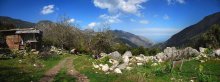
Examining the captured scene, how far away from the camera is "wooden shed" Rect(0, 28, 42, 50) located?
63656mm

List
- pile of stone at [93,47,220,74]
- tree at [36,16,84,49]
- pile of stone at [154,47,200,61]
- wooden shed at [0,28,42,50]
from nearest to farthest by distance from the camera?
pile of stone at [93,47,220,74] < pile of stone at [154,47,200,61] < wooden shed at [0,28,42,50] < tree at [36,16,84,49]

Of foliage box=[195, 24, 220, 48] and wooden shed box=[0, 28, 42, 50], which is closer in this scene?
wooden shed box=[0, 28, 42, 50]

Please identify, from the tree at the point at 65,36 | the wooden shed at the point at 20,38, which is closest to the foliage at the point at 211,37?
the tree at the point at 65,36

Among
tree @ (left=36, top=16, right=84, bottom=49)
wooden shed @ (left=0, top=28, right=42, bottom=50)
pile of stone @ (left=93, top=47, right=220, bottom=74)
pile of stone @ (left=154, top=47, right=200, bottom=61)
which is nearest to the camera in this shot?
pile of stone @ (left=93, top=47, right=220, bottom=74)

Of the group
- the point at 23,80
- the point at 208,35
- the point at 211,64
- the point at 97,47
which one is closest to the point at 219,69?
the point at 211,64

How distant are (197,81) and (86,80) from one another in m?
9.30

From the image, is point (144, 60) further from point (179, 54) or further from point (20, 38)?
point (20, 38)

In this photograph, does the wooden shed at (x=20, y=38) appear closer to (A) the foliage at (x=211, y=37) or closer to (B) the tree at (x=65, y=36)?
(B) the tree at (x=65, y=36)

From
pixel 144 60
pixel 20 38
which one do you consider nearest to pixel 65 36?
pixel 20 38

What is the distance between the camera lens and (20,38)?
212ft

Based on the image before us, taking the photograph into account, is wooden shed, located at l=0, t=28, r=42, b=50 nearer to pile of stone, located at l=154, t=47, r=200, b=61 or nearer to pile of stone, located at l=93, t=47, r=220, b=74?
pile of stone, located at l=93, t=47, r=220, b=74

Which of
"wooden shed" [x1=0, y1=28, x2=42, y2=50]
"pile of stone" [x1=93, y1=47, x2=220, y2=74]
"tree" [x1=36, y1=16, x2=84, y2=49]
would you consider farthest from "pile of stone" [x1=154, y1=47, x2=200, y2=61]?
"tree" [x1=36, y1=16, x2=84, y2=49]

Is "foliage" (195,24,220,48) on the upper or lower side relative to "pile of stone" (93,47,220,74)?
upper

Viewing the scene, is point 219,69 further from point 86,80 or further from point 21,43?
point 21,43
